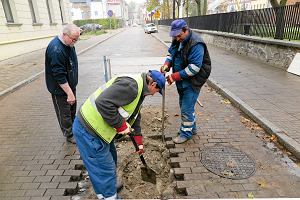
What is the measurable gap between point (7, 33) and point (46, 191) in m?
11.9

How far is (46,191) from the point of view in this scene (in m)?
3.19

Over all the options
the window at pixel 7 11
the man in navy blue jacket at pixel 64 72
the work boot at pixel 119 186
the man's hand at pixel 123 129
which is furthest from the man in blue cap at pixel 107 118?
the window at pixel 7 11

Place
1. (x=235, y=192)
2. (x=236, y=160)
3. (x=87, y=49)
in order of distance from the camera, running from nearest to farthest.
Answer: (x=235, y=192)
(x=236, y=160)
(x=87, y=49)

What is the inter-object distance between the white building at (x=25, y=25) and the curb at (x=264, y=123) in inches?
426

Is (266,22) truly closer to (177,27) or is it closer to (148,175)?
(177,27)

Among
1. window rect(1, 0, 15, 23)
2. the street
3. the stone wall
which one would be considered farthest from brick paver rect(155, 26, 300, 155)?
window rect(1, 0, 15, 23)

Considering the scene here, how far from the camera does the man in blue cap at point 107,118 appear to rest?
2340mm

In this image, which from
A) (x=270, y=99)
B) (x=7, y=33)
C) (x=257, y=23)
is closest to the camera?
(x=270, y=99)

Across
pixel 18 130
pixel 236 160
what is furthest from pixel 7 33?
pixel 236 160

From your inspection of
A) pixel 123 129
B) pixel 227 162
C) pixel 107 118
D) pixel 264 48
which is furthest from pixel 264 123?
pixel 264 48

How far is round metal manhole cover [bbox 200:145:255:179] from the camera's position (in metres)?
3.45

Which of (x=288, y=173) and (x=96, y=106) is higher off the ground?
(x=96, y=106)

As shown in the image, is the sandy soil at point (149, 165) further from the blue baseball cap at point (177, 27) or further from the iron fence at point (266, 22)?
the iron fence at point (266, 22)

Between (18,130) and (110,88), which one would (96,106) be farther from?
(18,130)
